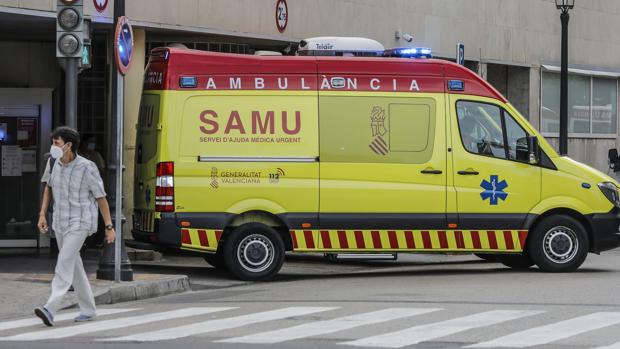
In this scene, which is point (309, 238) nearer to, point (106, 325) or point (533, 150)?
point (533, 150)

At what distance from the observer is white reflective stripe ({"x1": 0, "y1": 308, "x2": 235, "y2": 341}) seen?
34.4 ft

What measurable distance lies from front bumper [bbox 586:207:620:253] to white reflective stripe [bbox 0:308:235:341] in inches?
249

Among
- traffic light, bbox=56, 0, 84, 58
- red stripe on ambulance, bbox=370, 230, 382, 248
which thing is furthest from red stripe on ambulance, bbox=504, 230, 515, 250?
traffic light, bbox=56, 0, 84, 58

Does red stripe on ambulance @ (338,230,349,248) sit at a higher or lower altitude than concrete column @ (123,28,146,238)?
lower

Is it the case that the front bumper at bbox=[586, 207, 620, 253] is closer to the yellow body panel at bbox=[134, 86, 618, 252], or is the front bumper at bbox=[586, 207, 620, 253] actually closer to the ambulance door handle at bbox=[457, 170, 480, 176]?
the yellow body panel at bbox=[134, 86, 618, 252]

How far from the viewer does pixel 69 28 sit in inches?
558

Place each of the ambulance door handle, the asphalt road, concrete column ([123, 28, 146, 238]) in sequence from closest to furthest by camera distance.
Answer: the asphalt road < the ambulance door handle < concrete column ([123, 28, 146, 238])

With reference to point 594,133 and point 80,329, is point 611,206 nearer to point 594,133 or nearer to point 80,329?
point 80,329

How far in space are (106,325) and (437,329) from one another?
2989 mm

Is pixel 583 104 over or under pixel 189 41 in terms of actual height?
under

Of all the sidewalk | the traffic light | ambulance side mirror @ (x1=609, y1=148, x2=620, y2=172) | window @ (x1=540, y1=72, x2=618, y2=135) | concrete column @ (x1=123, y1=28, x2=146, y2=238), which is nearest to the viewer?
the sidewalk

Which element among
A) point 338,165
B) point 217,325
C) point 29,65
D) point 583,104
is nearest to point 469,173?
point 338,165

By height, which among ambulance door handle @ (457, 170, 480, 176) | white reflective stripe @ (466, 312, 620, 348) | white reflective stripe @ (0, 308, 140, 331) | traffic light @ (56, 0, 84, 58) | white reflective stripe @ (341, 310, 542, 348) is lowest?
white reflective stripe @ (0, 308, 140, 331)

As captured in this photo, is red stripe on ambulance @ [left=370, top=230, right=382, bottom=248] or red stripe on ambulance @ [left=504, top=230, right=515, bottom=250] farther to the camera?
red stripe on ambulance @ [left=504, top=230, right=515, bottom=250]
